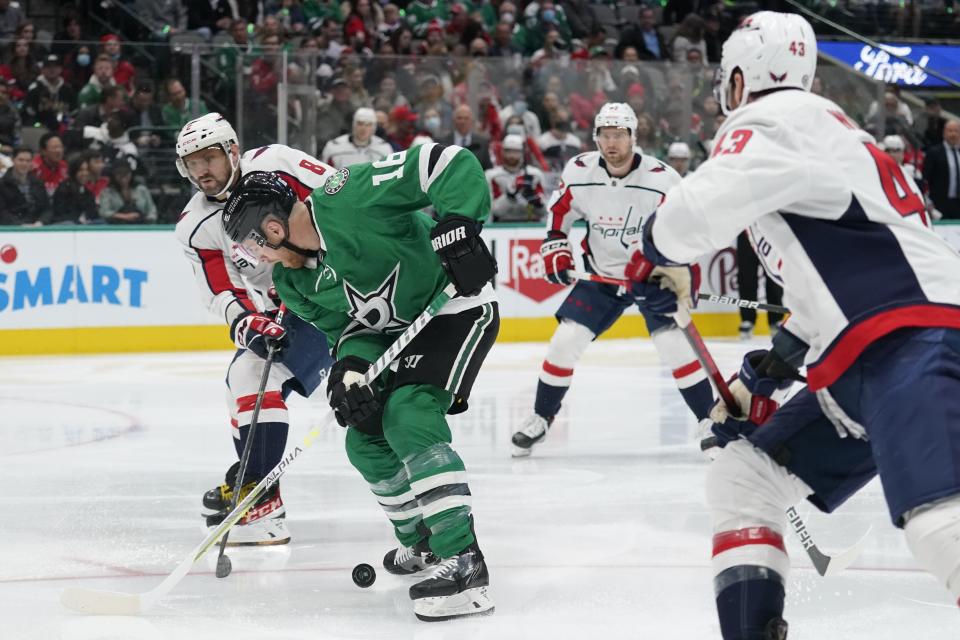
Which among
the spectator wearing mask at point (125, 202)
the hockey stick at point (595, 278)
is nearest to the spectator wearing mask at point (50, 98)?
the spectator wearing mask at point (125, 202)

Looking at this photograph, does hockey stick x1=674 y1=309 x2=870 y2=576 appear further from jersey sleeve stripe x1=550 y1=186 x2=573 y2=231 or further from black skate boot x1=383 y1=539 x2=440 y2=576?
jersey sleeve stripe x1=550 y1=186 x2=573 y2=231

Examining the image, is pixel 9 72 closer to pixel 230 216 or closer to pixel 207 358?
pixel 207 358

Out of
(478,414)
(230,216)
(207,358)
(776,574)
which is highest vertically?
(230,216)

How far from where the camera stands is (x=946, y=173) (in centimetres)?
962

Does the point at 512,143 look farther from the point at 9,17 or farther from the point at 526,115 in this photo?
the point at 9,17

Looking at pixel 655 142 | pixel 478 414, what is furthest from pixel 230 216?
pixel 655 142

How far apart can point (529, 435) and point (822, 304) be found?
301 centimetres

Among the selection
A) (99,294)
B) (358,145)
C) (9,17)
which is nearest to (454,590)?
(99,294)

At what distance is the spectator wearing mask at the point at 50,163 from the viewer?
790 cm

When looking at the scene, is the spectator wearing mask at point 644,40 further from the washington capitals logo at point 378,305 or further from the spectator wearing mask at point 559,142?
the washington capitals logo at point 378,305

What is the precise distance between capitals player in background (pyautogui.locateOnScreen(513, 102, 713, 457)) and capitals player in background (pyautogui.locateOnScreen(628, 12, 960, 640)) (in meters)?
2.78

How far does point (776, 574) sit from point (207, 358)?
19.3ft

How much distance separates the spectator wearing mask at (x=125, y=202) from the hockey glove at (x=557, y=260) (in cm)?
355

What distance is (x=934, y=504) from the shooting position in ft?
6.56
